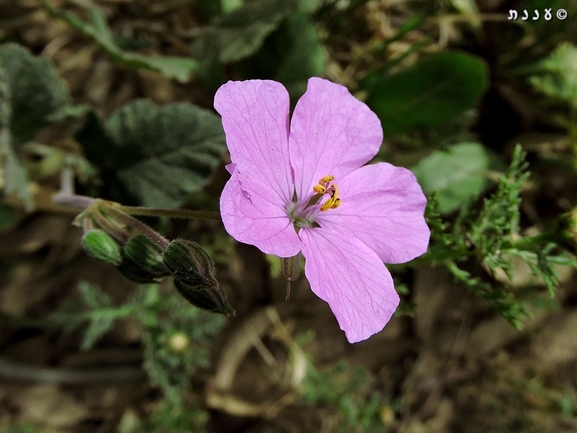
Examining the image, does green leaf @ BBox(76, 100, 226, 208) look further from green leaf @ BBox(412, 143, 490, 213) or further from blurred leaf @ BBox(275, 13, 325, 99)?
green leaf @ BBox(412, 143, 490, 213)

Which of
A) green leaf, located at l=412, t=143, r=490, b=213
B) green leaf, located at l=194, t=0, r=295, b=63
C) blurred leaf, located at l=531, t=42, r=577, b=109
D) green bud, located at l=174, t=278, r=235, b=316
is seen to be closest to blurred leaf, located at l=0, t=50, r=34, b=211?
green leaf, located at l=194, t=0, r=295, b=63

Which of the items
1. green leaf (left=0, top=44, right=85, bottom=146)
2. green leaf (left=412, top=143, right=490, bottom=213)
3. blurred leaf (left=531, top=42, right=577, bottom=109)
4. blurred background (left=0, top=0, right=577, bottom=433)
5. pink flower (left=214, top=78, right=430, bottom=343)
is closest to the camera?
pink flower (left=214, top=78, right=430, bottom=343)

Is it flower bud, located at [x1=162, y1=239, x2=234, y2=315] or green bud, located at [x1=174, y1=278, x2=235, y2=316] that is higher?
flower bud, located at [x1=162, y1=239, x2=234, y2=315]

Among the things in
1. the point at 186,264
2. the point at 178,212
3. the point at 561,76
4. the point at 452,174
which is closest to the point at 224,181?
the point at 452,174

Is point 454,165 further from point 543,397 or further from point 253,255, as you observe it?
point 543,397

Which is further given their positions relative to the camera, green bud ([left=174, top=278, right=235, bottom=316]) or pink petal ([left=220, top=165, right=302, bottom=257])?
green bud ([left=174, top=278, right=235, bottom=316])

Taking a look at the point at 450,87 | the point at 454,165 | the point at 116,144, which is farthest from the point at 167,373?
the point at 450,87

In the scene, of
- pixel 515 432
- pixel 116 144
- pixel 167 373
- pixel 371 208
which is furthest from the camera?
pixel 515 432

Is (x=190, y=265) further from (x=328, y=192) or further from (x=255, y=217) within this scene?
(x=328, y=192)
